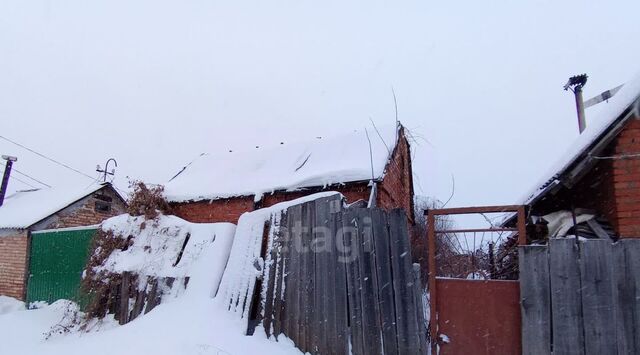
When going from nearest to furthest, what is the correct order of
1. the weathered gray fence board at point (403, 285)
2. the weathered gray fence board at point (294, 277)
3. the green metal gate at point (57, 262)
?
A: the weathered gray fence board at point (403, 285), the weathered gray fence board at point (294, 277), the green metal gate at point (57, 262)

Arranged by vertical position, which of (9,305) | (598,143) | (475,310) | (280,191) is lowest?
(9,305)

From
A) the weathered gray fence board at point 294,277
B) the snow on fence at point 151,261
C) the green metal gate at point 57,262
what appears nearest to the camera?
the weathered gray fence board at point 294,277

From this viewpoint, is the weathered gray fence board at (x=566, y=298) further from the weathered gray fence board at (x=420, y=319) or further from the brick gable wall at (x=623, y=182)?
the weathered gray fence board at (x=420, y=319)

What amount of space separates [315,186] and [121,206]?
1090 cm

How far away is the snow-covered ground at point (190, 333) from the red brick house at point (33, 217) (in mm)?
6491

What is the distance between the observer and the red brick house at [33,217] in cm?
1205

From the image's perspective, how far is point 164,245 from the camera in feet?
22.9

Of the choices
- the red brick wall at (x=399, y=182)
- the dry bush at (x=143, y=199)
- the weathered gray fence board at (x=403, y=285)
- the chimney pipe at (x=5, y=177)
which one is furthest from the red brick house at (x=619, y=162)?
the chimney pipe at (x=5, y=177)

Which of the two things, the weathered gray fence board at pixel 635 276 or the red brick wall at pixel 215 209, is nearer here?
the weathered gray fence board at pixel 635 276

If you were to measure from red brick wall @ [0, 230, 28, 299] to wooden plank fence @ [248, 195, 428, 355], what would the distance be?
10.7m

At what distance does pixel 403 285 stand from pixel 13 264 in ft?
43.1

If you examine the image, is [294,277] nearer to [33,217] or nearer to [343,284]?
[343,284]

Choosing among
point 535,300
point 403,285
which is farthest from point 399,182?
point 535,300

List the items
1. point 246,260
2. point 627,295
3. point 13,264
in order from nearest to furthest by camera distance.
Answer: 1. point 627,295
2. point 246,260
3. point 13,264
